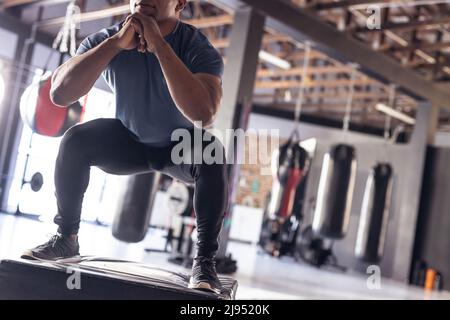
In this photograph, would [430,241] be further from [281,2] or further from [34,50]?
[34,50]

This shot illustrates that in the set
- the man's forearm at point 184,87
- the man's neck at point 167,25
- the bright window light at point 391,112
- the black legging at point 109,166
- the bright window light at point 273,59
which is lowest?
the black legging at point 109,166

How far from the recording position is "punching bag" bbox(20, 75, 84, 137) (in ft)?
10.9

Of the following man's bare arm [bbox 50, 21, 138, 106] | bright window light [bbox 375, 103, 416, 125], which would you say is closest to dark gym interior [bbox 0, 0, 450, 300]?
man's bare arm [bbox 50, 21, 138, 106]

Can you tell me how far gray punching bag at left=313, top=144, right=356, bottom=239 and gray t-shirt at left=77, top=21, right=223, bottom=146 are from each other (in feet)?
14.3

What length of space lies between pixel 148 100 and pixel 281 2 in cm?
418

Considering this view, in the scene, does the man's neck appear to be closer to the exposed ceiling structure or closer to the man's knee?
the man's knee

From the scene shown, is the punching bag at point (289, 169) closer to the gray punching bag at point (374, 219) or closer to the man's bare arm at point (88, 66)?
the gray punching bag at point (374, 219)

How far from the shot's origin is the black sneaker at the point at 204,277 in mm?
1439

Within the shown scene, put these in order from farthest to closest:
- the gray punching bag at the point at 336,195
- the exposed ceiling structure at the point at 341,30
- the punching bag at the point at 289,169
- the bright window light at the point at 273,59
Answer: the bright window light at the point at 273,59
the punching bag at the point at 289,169
the exposed ceiling structure at the point at 341,30
the gray punching bag at the point at 336,195

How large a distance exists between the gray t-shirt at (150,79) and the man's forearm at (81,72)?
6.1 inches

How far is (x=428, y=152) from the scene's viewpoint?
26.4ft

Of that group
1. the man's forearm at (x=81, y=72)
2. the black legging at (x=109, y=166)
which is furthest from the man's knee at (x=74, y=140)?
the man's forearm at (x=81, y=72)

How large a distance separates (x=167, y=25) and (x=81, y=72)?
1.02ft
